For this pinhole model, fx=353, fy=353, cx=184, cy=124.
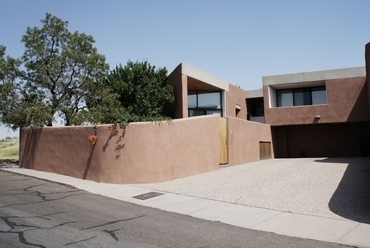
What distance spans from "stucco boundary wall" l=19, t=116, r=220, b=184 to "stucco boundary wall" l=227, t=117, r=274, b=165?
1.70 meters

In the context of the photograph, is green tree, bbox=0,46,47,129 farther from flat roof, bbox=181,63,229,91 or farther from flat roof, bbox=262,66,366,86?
flat roof, bbox=262,66,366,86

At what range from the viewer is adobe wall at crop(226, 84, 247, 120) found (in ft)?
80.9

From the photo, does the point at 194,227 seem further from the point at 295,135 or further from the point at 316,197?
the point at 295,135

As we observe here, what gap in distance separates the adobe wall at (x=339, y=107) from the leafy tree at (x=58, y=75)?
14.3m

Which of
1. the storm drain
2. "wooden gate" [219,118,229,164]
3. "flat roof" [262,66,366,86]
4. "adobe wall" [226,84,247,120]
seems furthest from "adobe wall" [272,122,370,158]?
the storm drain

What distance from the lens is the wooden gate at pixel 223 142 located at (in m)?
17.7

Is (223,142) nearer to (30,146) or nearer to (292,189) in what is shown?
(292,189)

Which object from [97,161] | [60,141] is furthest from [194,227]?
[60,141]

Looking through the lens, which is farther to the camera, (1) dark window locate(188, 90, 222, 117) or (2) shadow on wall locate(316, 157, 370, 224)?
(1) dark window locate(188, 90, 222, 117)

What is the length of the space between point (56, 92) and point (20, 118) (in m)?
2.96

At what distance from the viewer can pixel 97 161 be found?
14289mm

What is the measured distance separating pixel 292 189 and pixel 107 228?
662cm

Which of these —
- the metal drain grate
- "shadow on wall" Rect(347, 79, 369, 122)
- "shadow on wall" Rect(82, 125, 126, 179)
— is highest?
"shadow on wall" Rect(347, 79, 369, 122)

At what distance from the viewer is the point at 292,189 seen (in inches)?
460
